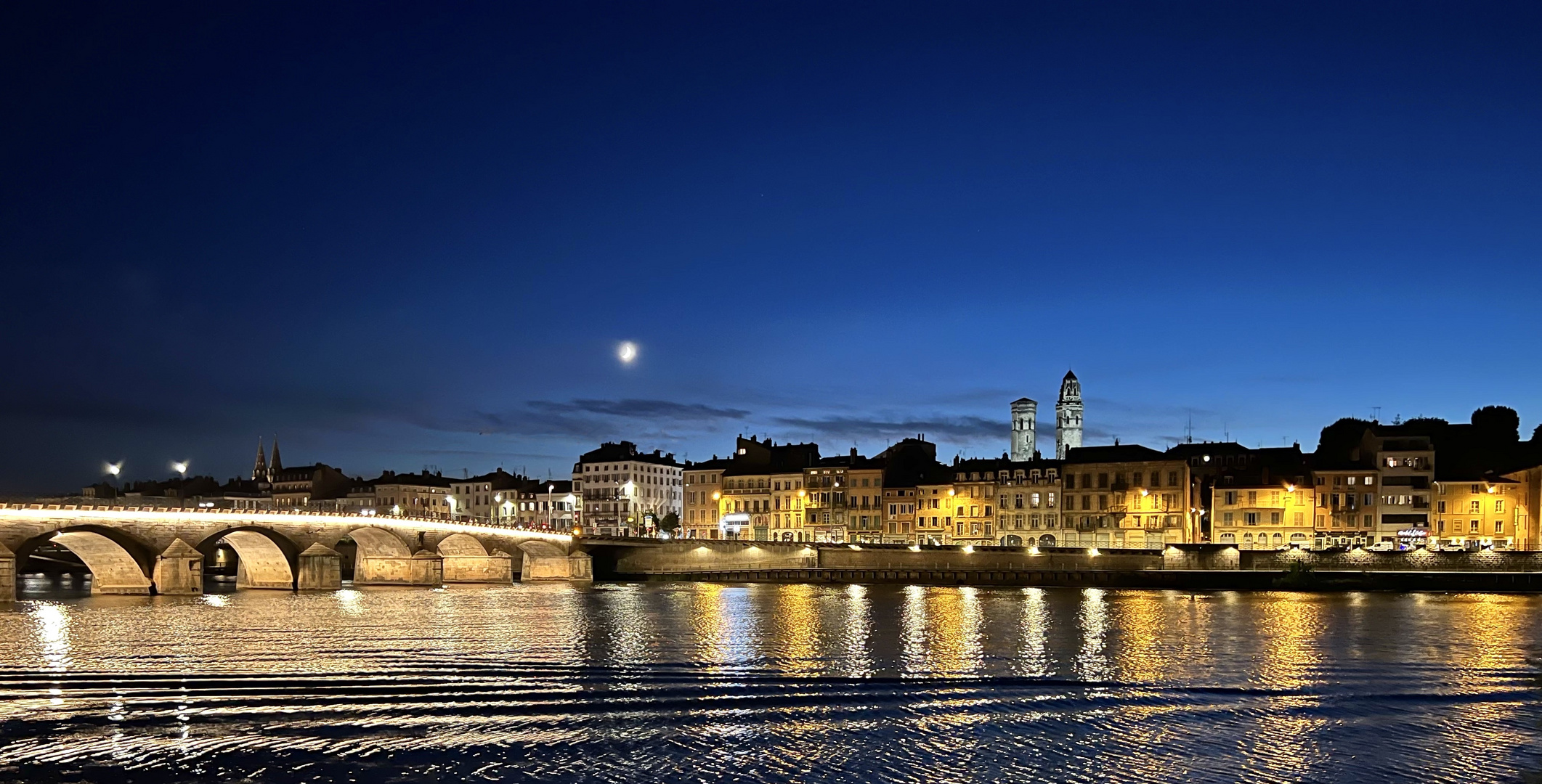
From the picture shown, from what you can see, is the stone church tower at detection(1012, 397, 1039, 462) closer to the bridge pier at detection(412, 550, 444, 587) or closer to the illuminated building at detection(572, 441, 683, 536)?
the illuminated building at detection(572, 441, 683, 536)

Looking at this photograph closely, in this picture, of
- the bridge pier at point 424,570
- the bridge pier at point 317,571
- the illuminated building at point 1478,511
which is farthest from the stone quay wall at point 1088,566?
the bridge pier at point 317,571

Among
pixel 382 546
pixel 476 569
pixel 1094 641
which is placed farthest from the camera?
pixel 476 569

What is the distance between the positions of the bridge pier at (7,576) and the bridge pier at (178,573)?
711 centimetres

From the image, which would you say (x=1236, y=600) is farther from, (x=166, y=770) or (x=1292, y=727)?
(x=166, y=770)

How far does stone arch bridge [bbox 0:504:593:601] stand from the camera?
63094mm

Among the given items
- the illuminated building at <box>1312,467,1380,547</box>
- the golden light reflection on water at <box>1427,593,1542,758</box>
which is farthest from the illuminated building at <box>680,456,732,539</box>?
the golden light reflection on water at <box>1427,593,1542,758</box>

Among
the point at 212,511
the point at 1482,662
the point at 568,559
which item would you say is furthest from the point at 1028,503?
the point at 1482,662

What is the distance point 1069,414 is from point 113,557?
149 m

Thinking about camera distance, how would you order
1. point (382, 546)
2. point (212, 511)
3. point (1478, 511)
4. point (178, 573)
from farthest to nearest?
point (1478, 511) < point (382, 546) < point (212, 511) < point (178, 573)

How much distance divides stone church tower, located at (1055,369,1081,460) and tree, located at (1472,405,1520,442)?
6497 cm

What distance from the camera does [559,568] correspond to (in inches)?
3893

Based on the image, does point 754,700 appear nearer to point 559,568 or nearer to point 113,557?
point 113,557

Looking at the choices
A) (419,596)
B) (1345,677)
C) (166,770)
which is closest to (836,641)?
(1345,677)

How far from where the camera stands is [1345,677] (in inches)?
1337
